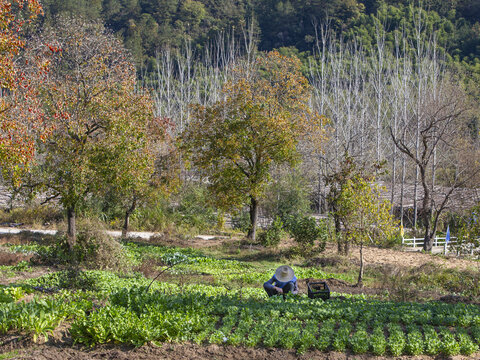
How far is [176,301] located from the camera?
27.8 feet

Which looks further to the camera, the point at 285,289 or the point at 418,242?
the point at 418,242

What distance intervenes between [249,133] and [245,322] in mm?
14904

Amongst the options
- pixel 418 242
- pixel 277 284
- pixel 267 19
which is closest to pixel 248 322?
pixel 277 284

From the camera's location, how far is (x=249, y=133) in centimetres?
2206

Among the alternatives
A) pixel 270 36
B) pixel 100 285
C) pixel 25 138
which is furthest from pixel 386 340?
pixel 270 36

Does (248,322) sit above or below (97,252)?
below

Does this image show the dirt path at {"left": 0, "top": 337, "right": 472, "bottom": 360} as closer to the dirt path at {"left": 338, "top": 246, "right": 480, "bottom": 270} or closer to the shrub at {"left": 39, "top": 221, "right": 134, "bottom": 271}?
the shrub at {"left": 39, "top": 221, "right": 134, "bottom": 271}

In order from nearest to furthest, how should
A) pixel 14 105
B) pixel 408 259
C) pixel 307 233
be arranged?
pixel 14 105 → pixel 408 259 → pixel 307 233

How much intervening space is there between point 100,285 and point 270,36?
88.9m

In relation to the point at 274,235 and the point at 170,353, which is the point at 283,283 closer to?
the point at 170,353

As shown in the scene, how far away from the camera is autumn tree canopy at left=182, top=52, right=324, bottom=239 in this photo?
2184 centimetres

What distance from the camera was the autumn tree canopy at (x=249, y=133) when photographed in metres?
21.8

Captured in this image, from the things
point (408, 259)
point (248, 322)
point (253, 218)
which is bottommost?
point (408, 259)

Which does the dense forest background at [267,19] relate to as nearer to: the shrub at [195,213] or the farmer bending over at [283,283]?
the shrub at [195,213]
